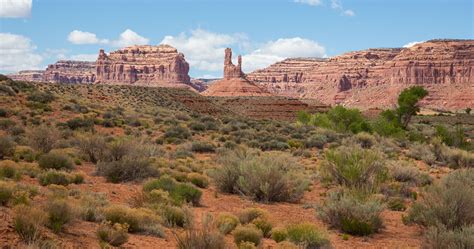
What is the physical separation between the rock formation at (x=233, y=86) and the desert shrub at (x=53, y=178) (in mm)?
127216

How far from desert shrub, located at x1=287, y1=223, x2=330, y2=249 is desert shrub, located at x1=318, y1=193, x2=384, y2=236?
6.34ft

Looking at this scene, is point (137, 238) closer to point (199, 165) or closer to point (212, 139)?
point (199, 165)

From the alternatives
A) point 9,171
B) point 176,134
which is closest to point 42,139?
point 9,171

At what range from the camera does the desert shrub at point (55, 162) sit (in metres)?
15.7

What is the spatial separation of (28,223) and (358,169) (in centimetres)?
1081

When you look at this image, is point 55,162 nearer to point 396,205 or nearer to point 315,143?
point 396,205

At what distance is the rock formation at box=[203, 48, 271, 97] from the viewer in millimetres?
144350

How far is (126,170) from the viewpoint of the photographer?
52.5 feet

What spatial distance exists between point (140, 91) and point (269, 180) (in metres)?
59.2

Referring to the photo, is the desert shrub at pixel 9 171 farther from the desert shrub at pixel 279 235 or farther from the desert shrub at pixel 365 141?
the desert shrub at pixel 365 141

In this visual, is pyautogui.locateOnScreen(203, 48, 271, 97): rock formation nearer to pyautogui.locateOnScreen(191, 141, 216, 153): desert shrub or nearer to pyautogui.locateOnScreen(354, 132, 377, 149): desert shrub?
pyautogui.locateOnScreen(354, 132, 377, 149): desert shrub

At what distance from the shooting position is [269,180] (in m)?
14.9

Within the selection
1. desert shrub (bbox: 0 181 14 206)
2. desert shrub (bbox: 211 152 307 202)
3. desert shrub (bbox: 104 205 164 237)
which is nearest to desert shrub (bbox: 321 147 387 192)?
desert shrub (bbox: 211 152 307 202)

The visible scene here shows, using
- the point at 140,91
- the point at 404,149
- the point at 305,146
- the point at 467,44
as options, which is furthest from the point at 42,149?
the point at 467,44
